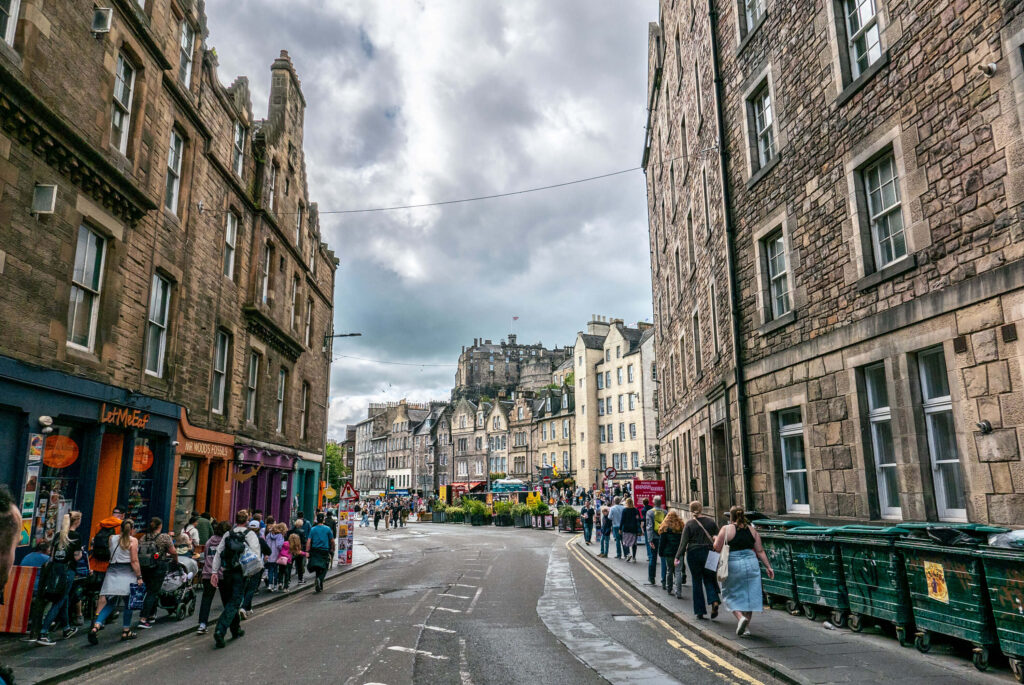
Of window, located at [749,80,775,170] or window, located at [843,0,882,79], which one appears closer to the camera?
window, located at [843,0,882,79]

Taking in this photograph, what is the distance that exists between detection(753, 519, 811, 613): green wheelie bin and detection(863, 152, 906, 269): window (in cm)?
448

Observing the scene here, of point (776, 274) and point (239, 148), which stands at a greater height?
point (239, 148)

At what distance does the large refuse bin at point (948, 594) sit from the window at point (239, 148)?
19021 millimetres

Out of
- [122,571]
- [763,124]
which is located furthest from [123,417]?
[763,124]

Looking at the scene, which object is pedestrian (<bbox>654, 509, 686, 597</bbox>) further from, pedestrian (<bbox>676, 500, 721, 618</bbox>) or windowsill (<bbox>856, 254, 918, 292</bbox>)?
windowsill (<bbox>856, 254, 918, 292</bbox>)

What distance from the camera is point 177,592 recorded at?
11.1 meters

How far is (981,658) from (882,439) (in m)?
4.45

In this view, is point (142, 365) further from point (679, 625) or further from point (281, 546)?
point (679, 625)

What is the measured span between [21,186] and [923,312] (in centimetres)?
1321

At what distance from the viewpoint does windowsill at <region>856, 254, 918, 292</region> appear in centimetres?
930

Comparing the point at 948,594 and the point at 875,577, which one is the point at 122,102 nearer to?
the point at 875,577

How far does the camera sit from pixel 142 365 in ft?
44.1

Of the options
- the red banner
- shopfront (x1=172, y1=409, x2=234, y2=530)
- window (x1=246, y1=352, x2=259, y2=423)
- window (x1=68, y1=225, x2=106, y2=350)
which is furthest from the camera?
the red banner

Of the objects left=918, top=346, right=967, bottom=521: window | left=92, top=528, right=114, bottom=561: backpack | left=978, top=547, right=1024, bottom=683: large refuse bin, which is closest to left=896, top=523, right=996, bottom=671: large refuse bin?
left=978, top=547, right=1024, bottom=683: large refuse bin
